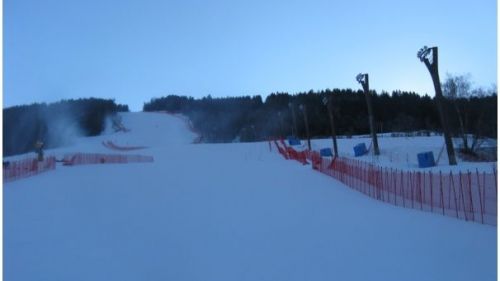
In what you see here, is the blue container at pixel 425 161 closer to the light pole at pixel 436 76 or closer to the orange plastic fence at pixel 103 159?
the light pole at pixel 436 76

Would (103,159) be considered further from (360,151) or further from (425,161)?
(425,161)

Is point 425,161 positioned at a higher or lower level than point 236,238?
higher

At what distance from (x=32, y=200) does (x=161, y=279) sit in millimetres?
10581

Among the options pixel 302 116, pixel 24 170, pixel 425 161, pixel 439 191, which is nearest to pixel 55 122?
pixel 302 116

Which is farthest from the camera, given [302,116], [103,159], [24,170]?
[302,116]

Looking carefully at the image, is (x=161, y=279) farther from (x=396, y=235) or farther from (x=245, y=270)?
(x=396, y=235)

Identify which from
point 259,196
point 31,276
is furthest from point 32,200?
point 31,276

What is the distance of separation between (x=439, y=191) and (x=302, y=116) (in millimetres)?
67331

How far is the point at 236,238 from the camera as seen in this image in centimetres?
873

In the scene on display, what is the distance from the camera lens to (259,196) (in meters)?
14.7

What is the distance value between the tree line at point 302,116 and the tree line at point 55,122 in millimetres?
16400

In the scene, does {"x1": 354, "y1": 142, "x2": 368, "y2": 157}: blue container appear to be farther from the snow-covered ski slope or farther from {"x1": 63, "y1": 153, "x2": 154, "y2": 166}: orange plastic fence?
the snow-covered ski slope

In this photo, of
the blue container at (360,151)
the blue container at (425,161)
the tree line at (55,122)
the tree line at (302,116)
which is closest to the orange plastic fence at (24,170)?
the tree line at (55,122)

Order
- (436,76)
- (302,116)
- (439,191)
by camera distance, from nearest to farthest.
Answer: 1. (439,191)
2. (436,76)
3. (302,116)
